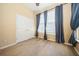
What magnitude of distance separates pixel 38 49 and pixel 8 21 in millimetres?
621

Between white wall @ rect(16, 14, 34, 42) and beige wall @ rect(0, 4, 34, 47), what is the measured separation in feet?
0.20

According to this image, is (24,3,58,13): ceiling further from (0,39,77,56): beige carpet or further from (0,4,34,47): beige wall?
(0,39,77,56): beige carpet

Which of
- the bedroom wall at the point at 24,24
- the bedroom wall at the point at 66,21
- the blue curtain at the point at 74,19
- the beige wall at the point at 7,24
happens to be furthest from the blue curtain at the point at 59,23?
the beige wall at the point at 7,24

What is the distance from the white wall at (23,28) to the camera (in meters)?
1.68

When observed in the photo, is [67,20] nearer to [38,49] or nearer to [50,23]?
[50,23]

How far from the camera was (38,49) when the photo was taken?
1.66m

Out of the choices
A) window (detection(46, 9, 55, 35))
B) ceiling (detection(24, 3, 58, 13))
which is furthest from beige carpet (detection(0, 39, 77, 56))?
ceiling (detection(24, 3, 58, 13))

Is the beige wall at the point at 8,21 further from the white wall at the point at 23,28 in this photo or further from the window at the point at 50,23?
the window at the point at 50,23

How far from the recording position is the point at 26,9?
1690 mm

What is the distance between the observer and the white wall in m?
1.68

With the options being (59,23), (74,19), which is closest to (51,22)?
(59,23)

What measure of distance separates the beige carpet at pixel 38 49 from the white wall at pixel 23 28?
8 centimetres

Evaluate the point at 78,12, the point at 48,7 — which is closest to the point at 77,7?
the point at 78,12

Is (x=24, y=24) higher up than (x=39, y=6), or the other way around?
(x=39, y=6)
